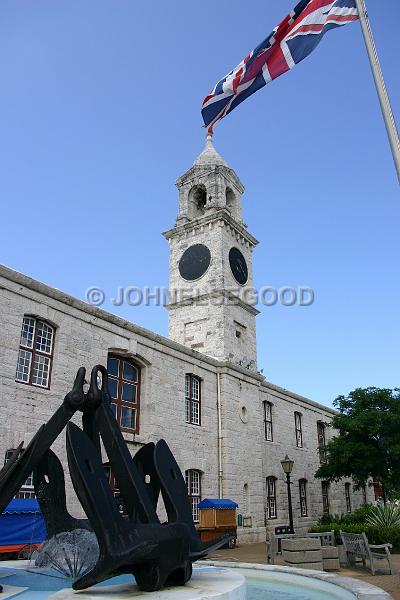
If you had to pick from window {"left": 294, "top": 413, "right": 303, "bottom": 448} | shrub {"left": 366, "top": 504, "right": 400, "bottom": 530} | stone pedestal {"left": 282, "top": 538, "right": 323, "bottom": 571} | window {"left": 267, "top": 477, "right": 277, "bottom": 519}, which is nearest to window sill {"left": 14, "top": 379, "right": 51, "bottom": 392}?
stone pedestal {"left": 282, "top": 538, "right": 323, "bottom": 571}

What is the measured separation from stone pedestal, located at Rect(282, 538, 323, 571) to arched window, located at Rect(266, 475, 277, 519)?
48.0ft

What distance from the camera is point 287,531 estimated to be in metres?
17.3

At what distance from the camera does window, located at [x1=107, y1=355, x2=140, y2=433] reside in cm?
1808

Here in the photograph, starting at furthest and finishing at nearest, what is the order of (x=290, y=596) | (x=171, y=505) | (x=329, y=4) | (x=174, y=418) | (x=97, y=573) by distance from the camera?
1. (x=174, y=418)
2. (x=329, y=4)
3. (x=290, y=596)
4. (x=171, y=505)
5. (x=97, y=573)

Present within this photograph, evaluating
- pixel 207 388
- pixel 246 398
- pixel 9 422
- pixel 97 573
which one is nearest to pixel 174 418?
pixel 207 388

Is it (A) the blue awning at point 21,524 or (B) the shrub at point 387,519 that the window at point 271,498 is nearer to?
(B) the shrub at point 387,519

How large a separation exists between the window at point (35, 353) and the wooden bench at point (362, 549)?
379 inches

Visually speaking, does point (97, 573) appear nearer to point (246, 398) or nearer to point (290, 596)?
point (290, 596)

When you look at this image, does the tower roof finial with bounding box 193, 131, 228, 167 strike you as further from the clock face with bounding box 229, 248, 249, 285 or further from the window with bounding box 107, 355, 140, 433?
the window with bounding box 107, 355, 140, 433

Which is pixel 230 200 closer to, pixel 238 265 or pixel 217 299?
pixel 238 265

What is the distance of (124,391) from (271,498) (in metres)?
11.7

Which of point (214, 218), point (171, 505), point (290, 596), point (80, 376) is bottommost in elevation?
point (290, 596)

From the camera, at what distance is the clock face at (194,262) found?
27578 millimetres

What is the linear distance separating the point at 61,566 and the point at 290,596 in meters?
3.56
